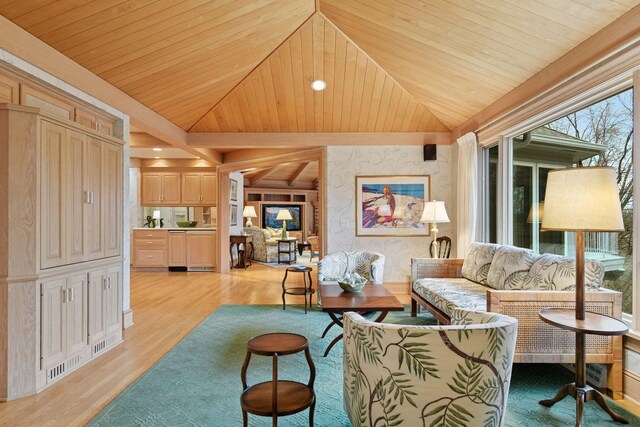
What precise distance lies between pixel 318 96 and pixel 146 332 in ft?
11.9

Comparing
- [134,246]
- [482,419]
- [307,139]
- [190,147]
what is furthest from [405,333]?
[134,246]

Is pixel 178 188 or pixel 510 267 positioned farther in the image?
pixel 178 188

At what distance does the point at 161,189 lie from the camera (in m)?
8.56

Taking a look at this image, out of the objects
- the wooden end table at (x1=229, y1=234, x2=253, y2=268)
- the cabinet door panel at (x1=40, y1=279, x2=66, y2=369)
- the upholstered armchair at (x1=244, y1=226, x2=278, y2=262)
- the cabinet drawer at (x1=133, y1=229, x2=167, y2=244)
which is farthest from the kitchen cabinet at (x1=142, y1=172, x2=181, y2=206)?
the cabinet door panel at (x1=40, y1=279, x2=66, y2=369)

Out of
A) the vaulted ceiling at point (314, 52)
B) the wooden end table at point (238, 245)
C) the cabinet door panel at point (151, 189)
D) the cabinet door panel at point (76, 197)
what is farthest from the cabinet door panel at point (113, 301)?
the cabinet door panel at point (151, 189)

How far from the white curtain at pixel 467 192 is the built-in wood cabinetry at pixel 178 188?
5.62 metres

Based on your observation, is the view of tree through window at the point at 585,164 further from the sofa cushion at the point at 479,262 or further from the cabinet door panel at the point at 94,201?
the cabinet door panel at the point at 94,201

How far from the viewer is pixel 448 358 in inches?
58.7

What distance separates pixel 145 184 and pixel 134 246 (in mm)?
1484

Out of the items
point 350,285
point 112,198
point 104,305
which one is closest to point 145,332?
point 104,305

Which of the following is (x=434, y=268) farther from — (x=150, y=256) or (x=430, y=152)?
(x=150, y=256)

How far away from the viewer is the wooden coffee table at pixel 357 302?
2.95 metres

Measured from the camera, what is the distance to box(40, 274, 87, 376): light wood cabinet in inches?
103

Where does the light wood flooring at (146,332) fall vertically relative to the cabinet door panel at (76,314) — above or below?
below
